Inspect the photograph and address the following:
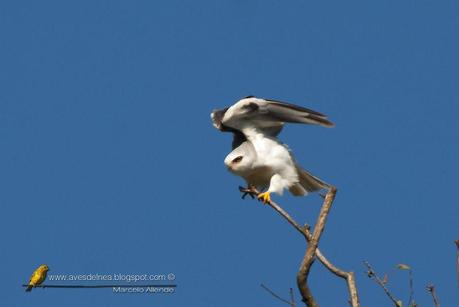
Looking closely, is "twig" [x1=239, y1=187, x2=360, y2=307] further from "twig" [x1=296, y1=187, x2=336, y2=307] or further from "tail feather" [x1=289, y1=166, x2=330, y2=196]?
"tail feather" [x1=289, y1=166, x2=330, y2=196]

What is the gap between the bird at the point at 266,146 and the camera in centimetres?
952

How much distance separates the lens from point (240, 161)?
9.52m

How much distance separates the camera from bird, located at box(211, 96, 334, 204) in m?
9.52

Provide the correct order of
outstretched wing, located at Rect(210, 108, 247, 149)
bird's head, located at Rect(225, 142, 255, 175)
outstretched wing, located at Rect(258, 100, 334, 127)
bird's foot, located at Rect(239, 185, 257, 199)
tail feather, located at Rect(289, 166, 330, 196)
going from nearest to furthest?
bird's foot, located at Rect(239, 185, 257, 199), outstretched wing, located at Rect(258, 100, 334, 127), bird's head, located at Rect(225, 142, 255, 175), tail feather, located at Rect(289, 166, 330, 196), outstretched wing, located at Rect(210, 108, 247, 149)

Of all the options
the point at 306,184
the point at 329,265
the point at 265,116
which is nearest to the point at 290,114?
the point at 265,116

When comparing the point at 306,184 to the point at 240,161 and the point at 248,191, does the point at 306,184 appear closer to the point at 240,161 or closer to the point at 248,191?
the point at 240,161

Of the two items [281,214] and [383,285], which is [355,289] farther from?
[281,214]

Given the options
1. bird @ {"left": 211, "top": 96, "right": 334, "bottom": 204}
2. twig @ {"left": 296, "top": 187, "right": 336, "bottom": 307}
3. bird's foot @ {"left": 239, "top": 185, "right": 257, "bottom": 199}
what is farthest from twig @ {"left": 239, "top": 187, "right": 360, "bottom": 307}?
bird @ {"left": 211, "top": 96, "right": 334, "bottom": 204}

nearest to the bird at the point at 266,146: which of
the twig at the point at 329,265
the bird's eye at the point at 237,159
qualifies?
the bird's eye at the point at 237,159

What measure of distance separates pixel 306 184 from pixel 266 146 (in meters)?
0.69

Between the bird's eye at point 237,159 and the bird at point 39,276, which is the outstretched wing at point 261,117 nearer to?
the bird's eye at point 237,159

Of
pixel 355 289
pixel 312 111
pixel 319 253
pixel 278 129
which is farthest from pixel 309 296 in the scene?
pixel 278 129

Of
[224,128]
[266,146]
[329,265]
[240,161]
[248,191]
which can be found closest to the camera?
[329,265]

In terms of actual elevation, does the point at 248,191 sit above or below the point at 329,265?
above
